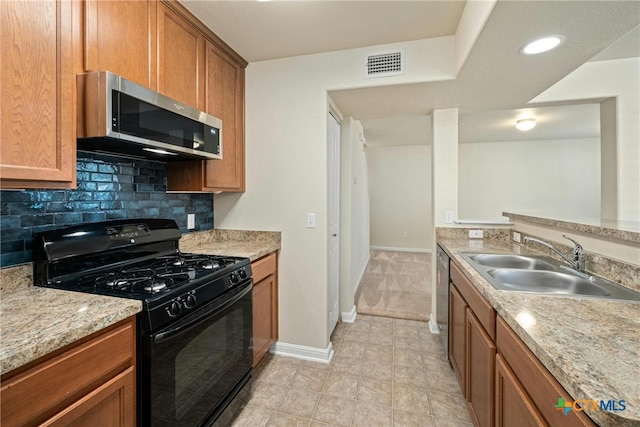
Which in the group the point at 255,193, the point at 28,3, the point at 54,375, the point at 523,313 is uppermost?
the point at 28,3

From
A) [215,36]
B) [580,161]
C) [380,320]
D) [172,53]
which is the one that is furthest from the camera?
[580,161]

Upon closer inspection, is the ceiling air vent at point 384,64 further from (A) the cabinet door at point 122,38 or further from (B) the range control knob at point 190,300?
(B) the range control knob at point 190,300

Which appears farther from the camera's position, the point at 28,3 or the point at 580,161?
the point at 580,161

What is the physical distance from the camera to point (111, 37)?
127 centimetres

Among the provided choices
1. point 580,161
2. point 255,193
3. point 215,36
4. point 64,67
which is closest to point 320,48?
point 215,36

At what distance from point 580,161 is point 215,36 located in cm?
693

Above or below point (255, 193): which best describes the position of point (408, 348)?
below

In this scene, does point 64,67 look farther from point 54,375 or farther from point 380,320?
point 380,320

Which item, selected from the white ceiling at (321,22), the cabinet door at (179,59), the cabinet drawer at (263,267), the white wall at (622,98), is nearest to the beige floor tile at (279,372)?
the cabinet drawer at (263,267)

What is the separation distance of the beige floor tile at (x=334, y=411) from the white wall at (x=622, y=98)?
2658 mm

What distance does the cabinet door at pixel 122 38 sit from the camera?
1192 millimetres

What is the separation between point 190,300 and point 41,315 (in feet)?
1.56

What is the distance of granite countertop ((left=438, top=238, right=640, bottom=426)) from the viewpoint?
0.57 metres

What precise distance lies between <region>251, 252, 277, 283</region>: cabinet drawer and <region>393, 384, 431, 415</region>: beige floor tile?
120cm
